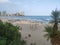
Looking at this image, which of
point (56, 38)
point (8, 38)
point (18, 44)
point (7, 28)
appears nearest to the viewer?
point (56, 38)

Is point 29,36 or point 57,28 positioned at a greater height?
point 57,28

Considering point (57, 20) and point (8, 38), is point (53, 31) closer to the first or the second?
point (57, 20)

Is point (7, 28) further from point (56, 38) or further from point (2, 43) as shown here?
point (56, 38)

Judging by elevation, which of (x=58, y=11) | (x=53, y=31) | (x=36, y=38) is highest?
(x=58, y=11)

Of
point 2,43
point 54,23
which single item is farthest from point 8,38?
point 54,23

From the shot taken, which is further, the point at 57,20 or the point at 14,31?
the point at 14,31

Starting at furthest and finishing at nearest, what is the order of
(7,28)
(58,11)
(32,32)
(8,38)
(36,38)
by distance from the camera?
(32,32) → (36,38) → (7,28) → (8,38) → (58,11)

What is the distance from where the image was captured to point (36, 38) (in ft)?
35.3

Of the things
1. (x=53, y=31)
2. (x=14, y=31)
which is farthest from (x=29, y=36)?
(x=53, y=31)

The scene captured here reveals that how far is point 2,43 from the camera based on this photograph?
5.75m

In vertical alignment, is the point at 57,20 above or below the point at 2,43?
above

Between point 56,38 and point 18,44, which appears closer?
point 56,38

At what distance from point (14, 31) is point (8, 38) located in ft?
2.08

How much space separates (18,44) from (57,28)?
4.35 ft
